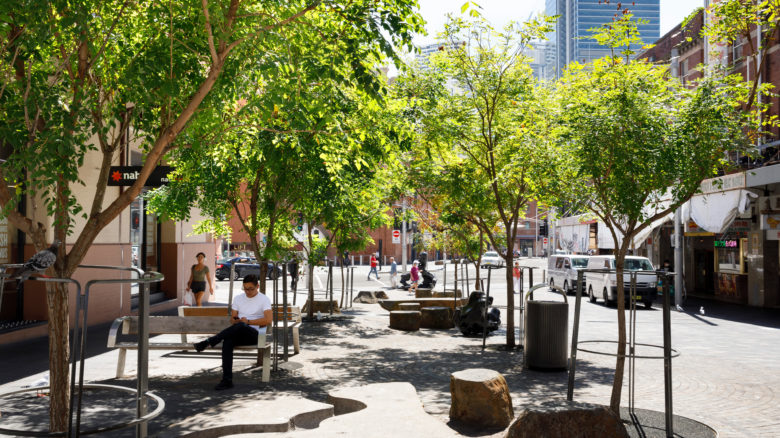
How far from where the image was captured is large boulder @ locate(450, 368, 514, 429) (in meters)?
7.09

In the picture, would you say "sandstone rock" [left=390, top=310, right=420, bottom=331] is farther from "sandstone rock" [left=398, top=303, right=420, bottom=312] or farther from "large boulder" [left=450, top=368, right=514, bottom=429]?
"large boulder" [left=450, top=368, right=514, bottom=429]

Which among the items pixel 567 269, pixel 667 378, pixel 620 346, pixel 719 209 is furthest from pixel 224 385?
pixel 567 269

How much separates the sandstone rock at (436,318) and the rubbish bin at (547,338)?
6.37m

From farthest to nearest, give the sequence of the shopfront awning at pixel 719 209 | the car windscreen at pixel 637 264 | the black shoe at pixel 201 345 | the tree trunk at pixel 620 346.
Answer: the car windscreen at pixel 637 264 → the shopfront awning at pixel 719 209 → the black shoe at pixel 201 345 → the tree trunk at pixel 620 346

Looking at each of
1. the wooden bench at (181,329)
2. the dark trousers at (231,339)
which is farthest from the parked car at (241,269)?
the dark trousers at (231,339)

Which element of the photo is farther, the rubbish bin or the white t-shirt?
the rubbish bin

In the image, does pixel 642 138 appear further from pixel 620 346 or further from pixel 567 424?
pixel 567 424

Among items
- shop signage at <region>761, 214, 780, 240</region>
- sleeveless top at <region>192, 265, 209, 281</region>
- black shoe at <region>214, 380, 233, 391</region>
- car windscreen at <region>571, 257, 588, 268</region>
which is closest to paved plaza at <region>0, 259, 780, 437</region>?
black shoe at <region>214, 380, 233, 391</region>

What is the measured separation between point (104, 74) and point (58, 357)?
3.37 m

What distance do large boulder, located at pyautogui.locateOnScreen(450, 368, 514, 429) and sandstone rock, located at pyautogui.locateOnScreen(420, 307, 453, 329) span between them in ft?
32.4

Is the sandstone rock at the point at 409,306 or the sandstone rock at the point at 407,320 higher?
the sandstone rock at the point at 409,306

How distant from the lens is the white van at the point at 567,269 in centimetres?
3049

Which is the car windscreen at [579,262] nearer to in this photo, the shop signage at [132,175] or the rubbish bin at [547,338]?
the rubbish bin at [547,338]

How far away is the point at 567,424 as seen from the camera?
216 inches
